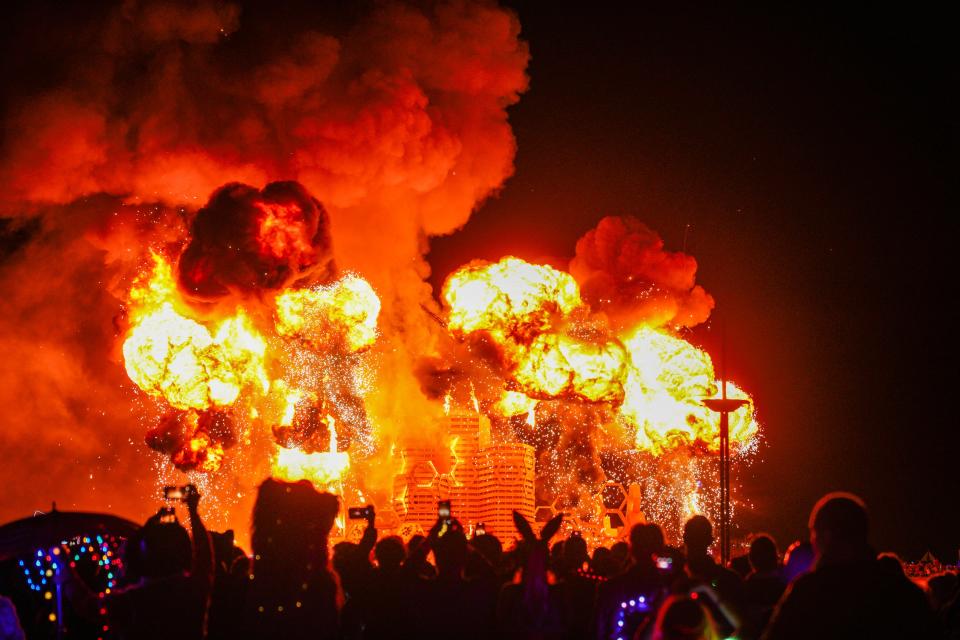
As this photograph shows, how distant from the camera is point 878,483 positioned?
34344 millimetres

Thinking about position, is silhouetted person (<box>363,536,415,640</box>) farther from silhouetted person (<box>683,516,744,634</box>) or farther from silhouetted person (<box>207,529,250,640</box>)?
silhouetted person (<box>683,516,744,634</box>)

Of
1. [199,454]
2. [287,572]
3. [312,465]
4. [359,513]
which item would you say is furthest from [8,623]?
[312,465]

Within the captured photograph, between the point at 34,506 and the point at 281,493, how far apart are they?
96.9 ft

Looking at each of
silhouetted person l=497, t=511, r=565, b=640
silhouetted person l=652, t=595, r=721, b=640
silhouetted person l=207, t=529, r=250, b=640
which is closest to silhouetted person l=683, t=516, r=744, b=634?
silhouetted person l=497, t=511, r=565, b=640

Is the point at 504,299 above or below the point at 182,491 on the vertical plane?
above

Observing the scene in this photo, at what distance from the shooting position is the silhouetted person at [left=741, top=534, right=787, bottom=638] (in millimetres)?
6668

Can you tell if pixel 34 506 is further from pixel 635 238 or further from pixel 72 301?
pixel 635 238

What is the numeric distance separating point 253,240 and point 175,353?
13.9ft

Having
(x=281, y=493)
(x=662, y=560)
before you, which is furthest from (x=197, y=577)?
(x=662, y=560)

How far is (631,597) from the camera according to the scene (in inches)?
283

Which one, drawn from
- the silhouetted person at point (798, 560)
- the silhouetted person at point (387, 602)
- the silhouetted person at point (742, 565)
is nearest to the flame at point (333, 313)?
the silhouetted person at point (742, 565)

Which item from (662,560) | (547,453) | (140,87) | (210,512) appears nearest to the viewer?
(662,560)

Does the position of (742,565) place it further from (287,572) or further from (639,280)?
(639,280)

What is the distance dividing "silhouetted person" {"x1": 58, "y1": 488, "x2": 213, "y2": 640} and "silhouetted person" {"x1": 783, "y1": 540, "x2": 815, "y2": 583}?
12.4ft
